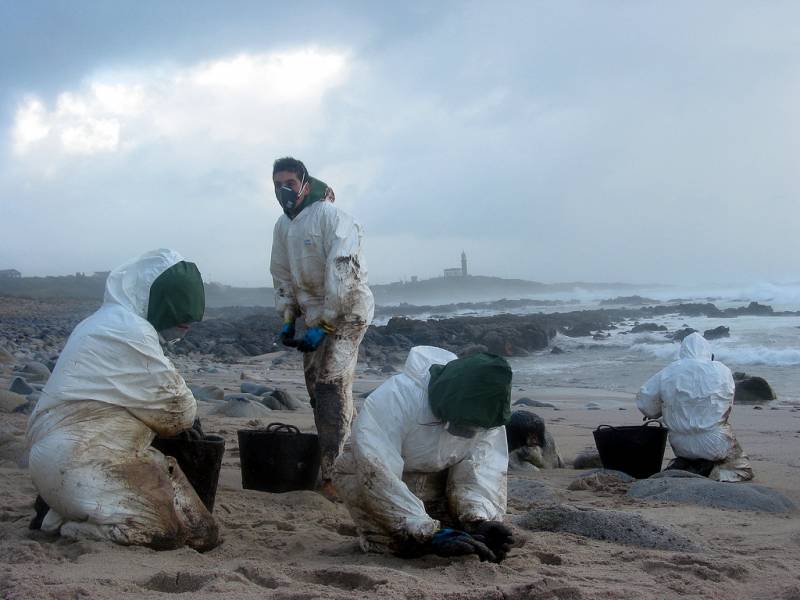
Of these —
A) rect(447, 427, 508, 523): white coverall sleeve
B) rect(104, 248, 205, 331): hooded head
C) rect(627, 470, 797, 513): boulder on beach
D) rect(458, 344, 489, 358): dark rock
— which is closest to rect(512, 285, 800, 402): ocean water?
rect(627, 470, 797, 513): boulder on beach

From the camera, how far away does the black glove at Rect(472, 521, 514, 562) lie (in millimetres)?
3309

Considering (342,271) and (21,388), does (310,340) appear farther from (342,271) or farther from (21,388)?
(21,388)

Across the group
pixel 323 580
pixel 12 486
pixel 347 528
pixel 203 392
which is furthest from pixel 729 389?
pixel 203 392

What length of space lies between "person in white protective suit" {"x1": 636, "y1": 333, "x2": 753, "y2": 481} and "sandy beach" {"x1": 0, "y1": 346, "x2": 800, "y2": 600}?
0.64m

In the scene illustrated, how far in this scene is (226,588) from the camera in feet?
9.46

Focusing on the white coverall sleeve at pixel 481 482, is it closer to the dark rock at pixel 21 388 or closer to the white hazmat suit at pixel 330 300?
the white hazmat suit at pixel 330 300

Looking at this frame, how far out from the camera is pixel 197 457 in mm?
3947

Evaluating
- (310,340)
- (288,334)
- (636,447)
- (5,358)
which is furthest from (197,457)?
(5,358)

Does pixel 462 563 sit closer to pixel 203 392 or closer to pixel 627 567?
pixel 627 567

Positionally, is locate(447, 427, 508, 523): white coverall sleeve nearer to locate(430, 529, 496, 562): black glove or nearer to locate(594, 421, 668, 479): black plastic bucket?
locate(430, 529, 496, 562): black glove

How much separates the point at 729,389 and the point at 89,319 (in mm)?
4374

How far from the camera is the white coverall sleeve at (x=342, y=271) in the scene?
4.81m

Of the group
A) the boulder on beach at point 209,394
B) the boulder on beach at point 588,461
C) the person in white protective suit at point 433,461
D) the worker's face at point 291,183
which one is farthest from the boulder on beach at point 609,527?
A: the boulder on beach at point 209,394

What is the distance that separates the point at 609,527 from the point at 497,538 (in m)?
0.86
